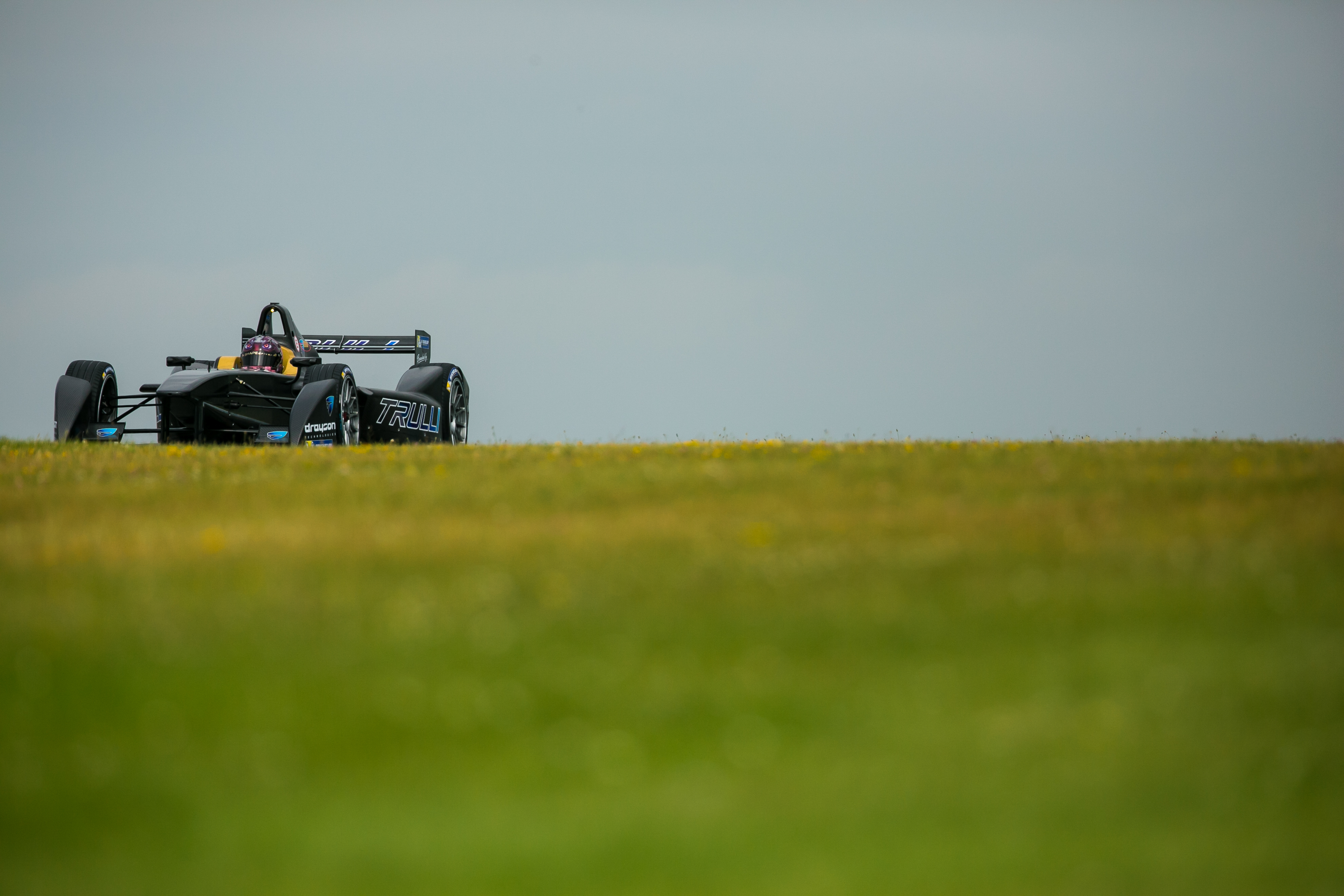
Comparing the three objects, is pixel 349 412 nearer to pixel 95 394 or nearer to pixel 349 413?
pixel 349 413

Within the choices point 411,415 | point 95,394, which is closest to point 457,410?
point 411,415

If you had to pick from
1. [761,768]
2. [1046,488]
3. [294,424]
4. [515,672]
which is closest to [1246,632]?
[761,768]

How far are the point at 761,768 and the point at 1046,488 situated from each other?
29.0 feet

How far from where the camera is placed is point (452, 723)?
25.2 feet

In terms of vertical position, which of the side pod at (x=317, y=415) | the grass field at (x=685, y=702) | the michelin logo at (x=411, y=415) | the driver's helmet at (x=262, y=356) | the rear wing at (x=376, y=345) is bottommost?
the grass field at (x=685, y=702)

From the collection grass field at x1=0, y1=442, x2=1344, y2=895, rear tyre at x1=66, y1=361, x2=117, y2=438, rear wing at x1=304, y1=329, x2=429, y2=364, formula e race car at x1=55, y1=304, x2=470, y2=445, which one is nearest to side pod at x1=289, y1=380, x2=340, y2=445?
formula e race car at x1=55, y1=304, x2=470, y2=445

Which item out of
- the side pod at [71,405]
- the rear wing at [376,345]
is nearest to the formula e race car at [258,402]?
the side pod at [71,405]

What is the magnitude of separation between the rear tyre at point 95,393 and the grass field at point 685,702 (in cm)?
1507

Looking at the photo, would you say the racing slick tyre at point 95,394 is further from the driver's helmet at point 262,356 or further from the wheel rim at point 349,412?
the wheel rim at point 349,412

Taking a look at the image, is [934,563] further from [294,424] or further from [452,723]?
[294,424]

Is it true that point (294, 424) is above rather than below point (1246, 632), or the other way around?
above

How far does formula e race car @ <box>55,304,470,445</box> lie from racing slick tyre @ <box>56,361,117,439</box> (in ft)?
0.06

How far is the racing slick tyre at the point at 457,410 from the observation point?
107 feet

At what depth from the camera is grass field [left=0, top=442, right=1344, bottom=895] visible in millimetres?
6250
